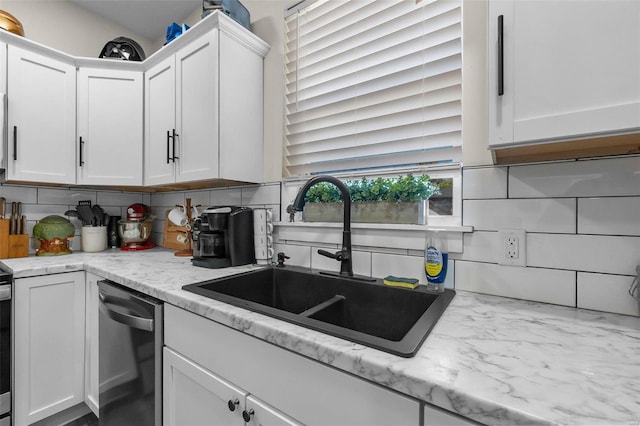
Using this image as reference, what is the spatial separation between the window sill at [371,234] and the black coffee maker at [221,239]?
0.69 feet

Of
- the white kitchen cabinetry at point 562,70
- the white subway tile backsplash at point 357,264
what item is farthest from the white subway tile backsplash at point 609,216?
the white subway tile backsplash at point 357,264

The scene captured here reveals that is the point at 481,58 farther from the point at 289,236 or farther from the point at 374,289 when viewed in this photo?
the point at 289,236

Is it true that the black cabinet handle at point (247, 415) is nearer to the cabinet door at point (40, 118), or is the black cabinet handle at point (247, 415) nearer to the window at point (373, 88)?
the window at point (373, 88)

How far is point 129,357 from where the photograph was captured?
117cm

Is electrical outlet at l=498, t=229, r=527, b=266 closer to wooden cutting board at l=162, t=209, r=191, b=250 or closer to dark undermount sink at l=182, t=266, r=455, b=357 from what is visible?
dark undermount sink at l=182, t=266, r=455, b=357

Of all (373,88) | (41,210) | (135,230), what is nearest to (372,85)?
(373,88)

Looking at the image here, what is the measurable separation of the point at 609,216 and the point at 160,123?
2.16 m

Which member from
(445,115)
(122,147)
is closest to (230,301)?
(445,115)

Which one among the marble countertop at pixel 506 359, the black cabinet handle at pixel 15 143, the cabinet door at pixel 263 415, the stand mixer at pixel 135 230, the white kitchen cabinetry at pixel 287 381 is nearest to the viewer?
the marble countertop at pixel 506 359

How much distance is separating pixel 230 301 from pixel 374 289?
0.51 meters

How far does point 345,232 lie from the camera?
1.22 metres

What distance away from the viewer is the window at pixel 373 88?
3.83 ft

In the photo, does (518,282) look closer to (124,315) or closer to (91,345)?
(124,315)

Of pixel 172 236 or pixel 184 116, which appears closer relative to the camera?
pixel 184 116
